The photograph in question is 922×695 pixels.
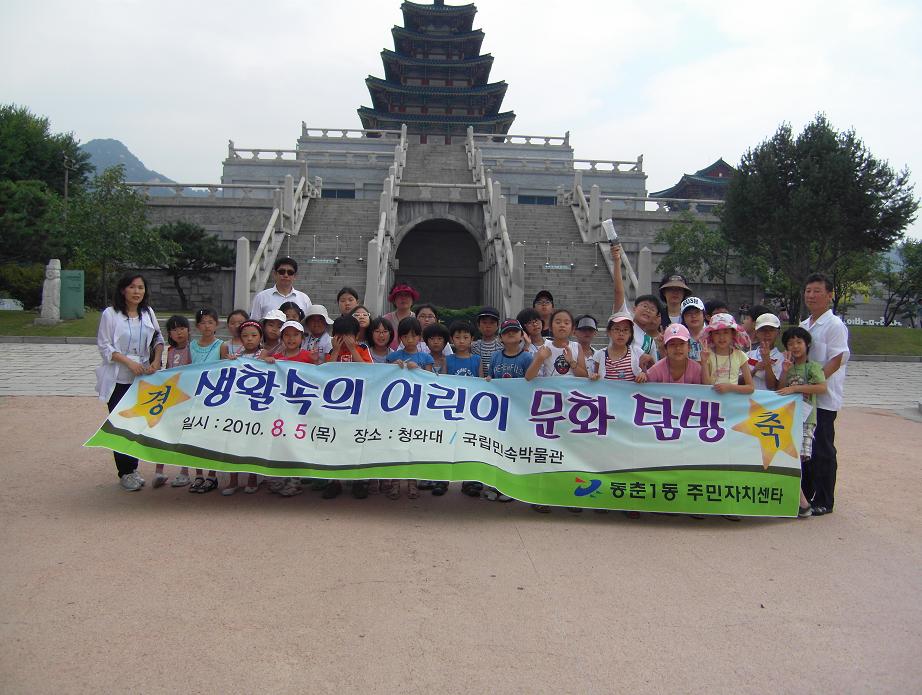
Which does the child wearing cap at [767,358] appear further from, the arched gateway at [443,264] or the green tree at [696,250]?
the arched gateway at [443,264]

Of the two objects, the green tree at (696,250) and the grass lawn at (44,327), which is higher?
the green tree at (696,250)

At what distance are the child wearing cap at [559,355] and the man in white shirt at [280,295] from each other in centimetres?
226

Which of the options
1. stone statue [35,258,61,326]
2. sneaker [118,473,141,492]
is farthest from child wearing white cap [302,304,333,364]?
stone statue [35,258,61,326]

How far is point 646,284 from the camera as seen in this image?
1727 cm

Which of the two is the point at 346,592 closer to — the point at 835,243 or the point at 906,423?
the point at 906,423

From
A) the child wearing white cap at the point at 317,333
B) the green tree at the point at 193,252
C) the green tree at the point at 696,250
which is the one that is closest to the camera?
the child wearing white cap at the point at 317,333

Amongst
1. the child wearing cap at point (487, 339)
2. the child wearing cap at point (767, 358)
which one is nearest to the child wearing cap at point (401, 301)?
the child wearing cap at point (487, 339)

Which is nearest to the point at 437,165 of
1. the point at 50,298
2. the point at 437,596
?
the point at 50,298

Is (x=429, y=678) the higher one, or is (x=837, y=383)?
(x=837, y=383)

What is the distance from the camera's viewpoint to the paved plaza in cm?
267

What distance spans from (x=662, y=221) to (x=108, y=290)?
20.9 m

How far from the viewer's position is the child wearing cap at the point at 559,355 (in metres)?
4.88

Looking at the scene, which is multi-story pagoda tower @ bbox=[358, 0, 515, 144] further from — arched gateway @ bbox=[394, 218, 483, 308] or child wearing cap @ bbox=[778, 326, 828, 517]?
child wearing cap @ bbox=[778, 326, 828, 517]

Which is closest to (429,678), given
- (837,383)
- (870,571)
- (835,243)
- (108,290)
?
(870,571)
